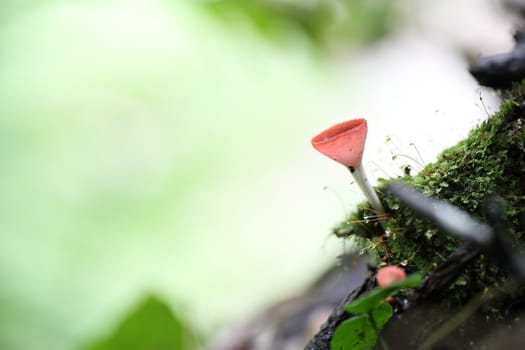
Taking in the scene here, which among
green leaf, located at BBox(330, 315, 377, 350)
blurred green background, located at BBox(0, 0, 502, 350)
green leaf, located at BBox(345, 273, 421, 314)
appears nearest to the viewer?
green leaf, located at BBox(345, 273, 421, 314)

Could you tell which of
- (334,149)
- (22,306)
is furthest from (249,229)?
(334,149)

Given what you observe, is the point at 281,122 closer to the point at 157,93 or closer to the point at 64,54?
the point at 157,93

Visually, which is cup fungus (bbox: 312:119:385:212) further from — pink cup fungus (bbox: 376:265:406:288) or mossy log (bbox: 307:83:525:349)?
pink cup fungus (bbox: 376:265:406:288)

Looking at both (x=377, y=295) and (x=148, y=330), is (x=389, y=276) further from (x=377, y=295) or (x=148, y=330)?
(x=148, y=330)

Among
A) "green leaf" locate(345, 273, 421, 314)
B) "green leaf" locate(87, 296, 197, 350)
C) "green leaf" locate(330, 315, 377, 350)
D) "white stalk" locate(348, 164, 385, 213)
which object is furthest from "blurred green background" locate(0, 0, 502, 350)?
"green leaf" locate(345, 273, 421, 314)

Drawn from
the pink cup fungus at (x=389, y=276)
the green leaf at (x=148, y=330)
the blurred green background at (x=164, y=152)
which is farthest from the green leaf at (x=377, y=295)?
the blurred green background at (x=164, y=152)
